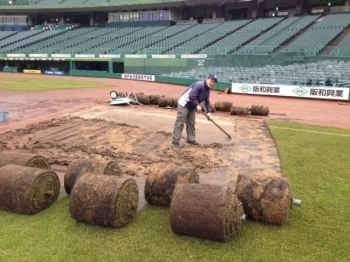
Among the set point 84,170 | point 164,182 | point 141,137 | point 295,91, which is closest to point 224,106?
point 141,137

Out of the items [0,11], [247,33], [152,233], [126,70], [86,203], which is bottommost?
[152,233]

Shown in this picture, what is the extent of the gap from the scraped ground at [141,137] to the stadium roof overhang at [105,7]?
33.7m

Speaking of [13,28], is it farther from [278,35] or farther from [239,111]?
[239,111]

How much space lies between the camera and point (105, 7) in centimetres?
5159

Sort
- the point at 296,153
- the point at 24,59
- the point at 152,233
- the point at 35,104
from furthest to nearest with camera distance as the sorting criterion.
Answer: the point at 24,59, the point at 35,104, the point at 296,153, the point at 152,233

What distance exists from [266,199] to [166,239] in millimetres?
1579

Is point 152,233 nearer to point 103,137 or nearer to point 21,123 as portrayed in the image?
point 103,137

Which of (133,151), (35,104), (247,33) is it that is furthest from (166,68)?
(133,151)

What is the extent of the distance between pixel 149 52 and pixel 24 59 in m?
19.3

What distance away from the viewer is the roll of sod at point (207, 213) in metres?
4.13

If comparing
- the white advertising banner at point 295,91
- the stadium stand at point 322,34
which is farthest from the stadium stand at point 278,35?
the white advertising banner at point 295,91

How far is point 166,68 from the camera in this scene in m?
35.7

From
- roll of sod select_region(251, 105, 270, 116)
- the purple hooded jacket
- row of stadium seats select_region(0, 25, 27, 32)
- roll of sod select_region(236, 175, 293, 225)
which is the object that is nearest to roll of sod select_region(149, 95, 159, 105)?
roll of sod select_region(251, 105, 270, 116)

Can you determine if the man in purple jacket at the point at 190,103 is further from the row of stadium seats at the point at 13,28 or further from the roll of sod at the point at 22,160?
the row of stadium seats at the point at 13,28
